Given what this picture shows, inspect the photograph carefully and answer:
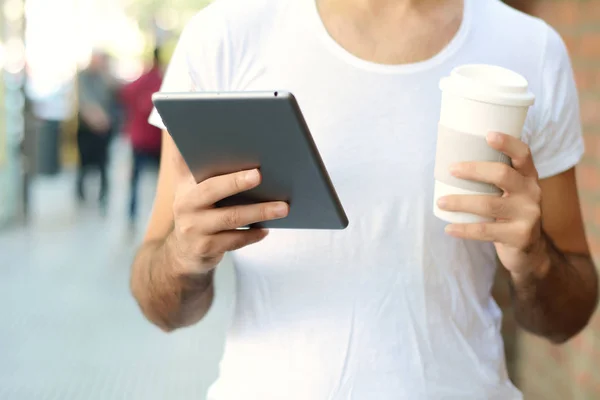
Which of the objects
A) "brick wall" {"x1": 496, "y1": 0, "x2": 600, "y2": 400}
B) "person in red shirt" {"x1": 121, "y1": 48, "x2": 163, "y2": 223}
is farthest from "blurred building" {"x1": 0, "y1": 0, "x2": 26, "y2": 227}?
"brick wall" {"x1": 496, "y1": 0, "x2": 600, "y2": 400}

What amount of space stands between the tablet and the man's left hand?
182mm

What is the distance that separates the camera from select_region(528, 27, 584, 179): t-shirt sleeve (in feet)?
4.64

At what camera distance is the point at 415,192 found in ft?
4.49

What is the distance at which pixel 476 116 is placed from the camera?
1138 mm

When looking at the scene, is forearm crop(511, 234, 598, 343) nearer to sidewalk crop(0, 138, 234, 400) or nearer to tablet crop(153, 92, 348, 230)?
tablet crop(153, 92, 348, 230)

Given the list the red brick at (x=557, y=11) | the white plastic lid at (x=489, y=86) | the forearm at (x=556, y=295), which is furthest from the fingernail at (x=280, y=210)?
the red brick at (x=557, y=11)

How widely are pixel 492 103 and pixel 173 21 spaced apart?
27.2m

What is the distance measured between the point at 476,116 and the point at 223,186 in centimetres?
38

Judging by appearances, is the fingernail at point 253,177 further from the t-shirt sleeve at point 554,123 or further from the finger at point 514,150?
the t-shirt sleeve at point 554,123

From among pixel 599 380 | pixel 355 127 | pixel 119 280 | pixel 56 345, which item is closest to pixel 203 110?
pixel 355 127

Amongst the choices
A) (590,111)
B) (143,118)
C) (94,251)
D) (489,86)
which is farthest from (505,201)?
(143,118)

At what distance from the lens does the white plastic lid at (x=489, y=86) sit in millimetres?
1121

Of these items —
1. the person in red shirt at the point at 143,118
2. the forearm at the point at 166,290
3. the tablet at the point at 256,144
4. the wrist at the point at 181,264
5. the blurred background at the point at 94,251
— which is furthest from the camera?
the person in red shirt at the point at 143,118

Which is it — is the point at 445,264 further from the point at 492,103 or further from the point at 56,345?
the point at 56,345
